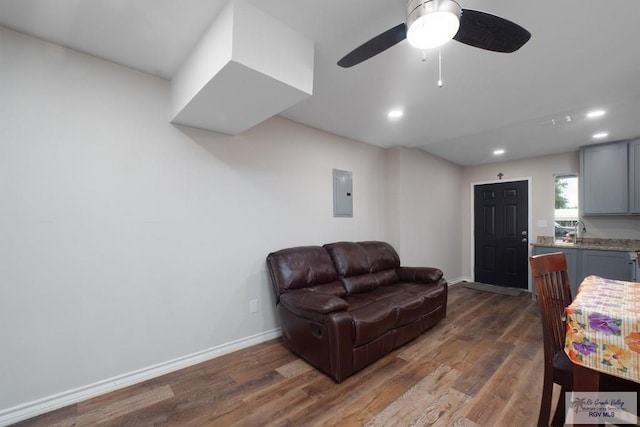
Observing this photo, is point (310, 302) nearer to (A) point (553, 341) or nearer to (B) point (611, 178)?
(A) point (553, 341)

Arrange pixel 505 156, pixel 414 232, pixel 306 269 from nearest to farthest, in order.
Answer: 1. pixel 306 269
2. pixel 414 232
3. pixel 505 156

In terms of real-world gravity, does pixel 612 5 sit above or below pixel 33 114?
above

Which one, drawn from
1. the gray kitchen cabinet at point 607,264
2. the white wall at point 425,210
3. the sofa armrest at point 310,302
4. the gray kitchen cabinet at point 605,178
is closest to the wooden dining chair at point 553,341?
the sofa armrest at point 310,302

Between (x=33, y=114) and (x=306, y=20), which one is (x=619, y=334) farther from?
(x=33, y=114)

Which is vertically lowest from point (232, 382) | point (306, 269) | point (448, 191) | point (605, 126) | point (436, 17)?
point (232, 382)

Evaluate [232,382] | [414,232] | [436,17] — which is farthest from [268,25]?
[414,232]

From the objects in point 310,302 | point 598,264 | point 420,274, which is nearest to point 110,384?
point 310,302

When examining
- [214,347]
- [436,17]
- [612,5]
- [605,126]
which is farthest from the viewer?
[605,126]

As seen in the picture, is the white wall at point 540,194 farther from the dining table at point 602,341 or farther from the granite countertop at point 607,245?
the dining table at point 602,341

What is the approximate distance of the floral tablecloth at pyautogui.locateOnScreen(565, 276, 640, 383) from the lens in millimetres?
1012

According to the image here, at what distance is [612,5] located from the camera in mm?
1454

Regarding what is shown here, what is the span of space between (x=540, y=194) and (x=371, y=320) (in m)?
4.29

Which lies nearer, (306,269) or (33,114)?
(33,114)

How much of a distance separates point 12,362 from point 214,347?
1248 mm
